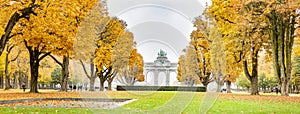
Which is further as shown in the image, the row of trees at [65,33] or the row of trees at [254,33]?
the row of trees at [254,33]

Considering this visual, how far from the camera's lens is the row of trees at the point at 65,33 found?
20.1m

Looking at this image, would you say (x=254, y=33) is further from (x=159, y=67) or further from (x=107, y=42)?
(x=159, y=67)

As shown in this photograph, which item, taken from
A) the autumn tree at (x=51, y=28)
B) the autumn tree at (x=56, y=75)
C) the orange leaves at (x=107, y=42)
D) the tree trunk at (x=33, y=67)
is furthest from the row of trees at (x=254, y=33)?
the autumn tree at (x=56, y=75)

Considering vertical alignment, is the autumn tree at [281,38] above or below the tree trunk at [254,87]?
above

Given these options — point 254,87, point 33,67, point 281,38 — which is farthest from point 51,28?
point 254,87

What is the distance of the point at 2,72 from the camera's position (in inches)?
2196

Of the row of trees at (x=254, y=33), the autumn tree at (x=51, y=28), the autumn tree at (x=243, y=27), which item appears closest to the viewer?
the autumn tree at (x=51, y=28)

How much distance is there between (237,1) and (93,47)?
1527cm

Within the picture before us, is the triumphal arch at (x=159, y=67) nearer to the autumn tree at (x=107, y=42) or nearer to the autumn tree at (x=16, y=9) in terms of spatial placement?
the autumn tree at (x=107, y=42)

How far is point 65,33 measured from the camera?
25.9 meters

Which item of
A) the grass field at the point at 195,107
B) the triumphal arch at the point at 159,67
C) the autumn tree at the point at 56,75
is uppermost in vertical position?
the triumphal arch at the point at 159,67

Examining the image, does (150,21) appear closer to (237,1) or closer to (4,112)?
(4,112)

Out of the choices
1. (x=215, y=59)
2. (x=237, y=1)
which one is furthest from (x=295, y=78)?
(x=237, y=1)

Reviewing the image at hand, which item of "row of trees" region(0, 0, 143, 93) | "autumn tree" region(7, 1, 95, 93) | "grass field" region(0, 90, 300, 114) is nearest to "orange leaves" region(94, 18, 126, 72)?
"row of trees" region(0, 0, 143, 93)
